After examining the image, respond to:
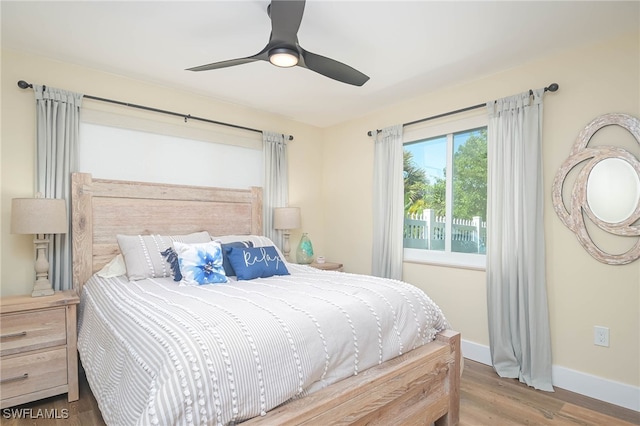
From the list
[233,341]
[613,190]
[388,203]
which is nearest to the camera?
[233,341]

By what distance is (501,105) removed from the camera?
2.88 metres

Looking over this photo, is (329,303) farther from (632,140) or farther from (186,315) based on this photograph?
(632,140)

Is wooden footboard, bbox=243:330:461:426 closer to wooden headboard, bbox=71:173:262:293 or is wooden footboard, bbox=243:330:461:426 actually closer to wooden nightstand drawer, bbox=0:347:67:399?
wooden nightstand drawer, bbox=0:347:67:399

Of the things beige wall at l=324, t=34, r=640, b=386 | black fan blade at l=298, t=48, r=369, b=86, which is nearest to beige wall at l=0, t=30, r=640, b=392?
beige wall at l=324, t=34, r=640, b=386

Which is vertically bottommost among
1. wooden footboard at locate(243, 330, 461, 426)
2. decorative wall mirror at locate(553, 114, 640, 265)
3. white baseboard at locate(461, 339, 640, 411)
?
white baseboard at locate(461, 339, 640, 411)

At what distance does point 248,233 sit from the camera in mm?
3748

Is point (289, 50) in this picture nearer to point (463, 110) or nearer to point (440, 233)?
point (463, 110)

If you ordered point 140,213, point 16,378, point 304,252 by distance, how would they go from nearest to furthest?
point 16,378
point 140,213
point 304,252

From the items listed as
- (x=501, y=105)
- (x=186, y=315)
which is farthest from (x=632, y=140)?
(x=186, y=315)

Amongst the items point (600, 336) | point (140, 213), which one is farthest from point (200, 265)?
point (600, 336)

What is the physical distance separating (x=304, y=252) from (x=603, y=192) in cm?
282

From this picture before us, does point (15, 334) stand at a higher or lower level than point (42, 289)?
lower

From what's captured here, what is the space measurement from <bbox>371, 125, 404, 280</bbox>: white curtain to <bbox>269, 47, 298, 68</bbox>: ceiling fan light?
191cm

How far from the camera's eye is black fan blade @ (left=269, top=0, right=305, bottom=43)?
1.63 meters
